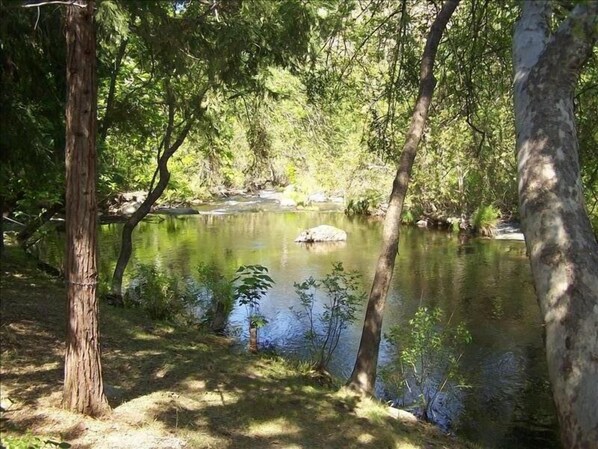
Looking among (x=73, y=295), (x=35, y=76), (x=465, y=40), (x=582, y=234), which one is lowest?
(x=73, y=295)

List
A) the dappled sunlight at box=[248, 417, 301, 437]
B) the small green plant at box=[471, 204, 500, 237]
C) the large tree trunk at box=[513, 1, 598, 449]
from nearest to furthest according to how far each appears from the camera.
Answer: the large tree trunk at box=[513, 1, 598, 449] → the dappled sunlight at box=[248, 417, 301, 437] → the small green plant at box=[471, 204, 500, 237]

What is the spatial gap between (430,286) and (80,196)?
1233 centimetres

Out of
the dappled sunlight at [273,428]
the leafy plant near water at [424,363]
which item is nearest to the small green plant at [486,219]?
the leafy plant near water at [424,363]

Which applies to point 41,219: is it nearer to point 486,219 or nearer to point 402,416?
point 402,416

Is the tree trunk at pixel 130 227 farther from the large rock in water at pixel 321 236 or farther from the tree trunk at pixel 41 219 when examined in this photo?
the large rock in water at pixel 321 236

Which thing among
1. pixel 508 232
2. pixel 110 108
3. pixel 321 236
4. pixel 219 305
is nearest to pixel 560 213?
pixel 219 305

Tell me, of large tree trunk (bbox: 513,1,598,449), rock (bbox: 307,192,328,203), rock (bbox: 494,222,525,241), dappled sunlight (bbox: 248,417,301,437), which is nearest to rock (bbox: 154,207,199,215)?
rock (bbox: 307,192,328,203)

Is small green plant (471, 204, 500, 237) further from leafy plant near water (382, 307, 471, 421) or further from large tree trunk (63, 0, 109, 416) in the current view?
large tree trunk (63, 0, 109, 416)

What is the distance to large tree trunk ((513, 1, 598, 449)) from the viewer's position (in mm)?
1896

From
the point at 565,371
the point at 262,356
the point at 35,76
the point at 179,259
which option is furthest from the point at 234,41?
the point at 179,259

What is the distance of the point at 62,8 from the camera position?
221 inches

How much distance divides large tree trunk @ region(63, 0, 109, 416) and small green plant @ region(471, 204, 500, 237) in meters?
21.4

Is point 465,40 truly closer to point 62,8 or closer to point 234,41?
point 234,41

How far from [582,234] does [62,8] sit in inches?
219
